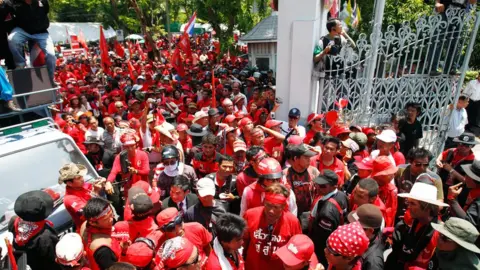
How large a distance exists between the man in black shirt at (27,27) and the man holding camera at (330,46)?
4.97 metres

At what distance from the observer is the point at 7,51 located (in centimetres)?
575

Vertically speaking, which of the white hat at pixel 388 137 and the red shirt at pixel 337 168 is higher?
the white hat at pixel 388 137

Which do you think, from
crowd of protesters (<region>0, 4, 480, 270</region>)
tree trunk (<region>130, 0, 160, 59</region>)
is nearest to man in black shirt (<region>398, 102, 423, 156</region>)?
crowd of protesters (<region>0, 4, 480, 270</region>)

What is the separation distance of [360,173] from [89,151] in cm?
429

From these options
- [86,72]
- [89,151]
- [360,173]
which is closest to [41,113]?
[89,151]

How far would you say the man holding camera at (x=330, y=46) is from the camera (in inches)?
239

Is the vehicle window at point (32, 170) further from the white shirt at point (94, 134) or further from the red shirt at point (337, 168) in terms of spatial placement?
the red shirt at point (337, 168)

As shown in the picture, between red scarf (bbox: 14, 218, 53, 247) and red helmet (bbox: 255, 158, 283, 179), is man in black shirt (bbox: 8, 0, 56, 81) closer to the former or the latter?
red scarf (bbox: 14, 218, 53, 247)

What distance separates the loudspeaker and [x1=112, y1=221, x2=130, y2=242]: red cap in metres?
3.22

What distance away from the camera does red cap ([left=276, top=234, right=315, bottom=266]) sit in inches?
92.4

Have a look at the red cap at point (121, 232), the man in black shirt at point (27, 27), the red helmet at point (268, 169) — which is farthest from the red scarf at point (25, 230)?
the man in black shirt at point (27, 27)

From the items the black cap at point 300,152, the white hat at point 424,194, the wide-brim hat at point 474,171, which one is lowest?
the wide-brim hat at point 474,171

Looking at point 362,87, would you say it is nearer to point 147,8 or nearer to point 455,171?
point 455,171

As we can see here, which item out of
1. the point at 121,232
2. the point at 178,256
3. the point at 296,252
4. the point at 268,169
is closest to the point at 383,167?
the point at 268,169
